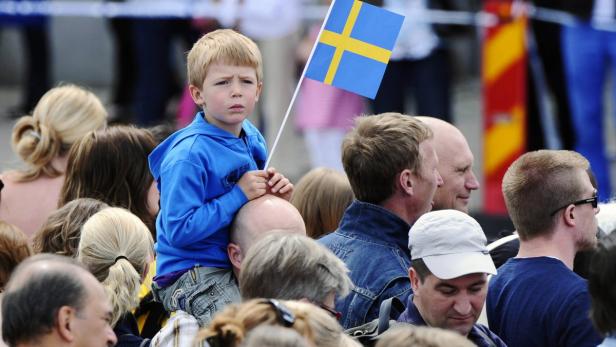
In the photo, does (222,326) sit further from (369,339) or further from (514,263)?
(514,263)

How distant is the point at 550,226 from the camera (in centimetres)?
532

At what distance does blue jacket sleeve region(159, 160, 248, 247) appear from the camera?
5.09 metres

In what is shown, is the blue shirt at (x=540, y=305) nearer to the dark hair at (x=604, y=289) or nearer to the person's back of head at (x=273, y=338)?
the dark hair at (x=604, y=289)

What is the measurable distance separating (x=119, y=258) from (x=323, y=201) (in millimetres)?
1157

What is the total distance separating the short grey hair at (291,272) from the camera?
4590 millimetres

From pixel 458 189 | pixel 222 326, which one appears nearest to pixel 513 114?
pixel 458 189

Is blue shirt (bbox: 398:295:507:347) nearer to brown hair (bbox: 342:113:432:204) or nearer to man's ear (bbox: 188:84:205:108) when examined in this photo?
brown hair (bbox: 342:113:432:204)

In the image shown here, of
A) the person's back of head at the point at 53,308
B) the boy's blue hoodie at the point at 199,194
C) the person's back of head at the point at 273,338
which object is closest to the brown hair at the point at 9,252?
the boy's blue hoodie at the point at 199,194

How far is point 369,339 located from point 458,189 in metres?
1.26

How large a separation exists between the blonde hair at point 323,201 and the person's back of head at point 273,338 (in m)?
2.17

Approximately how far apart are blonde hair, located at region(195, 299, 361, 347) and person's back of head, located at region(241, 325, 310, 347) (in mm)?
119

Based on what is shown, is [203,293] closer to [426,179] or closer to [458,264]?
[458,264]

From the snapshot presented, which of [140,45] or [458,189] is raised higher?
[458,189]

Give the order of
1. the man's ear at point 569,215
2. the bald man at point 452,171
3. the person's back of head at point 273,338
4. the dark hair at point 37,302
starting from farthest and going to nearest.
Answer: the bald man at point 452,171, the man's ear at point 569,215, the dark hair at point 37,302, the person's back of head at point 273,338
